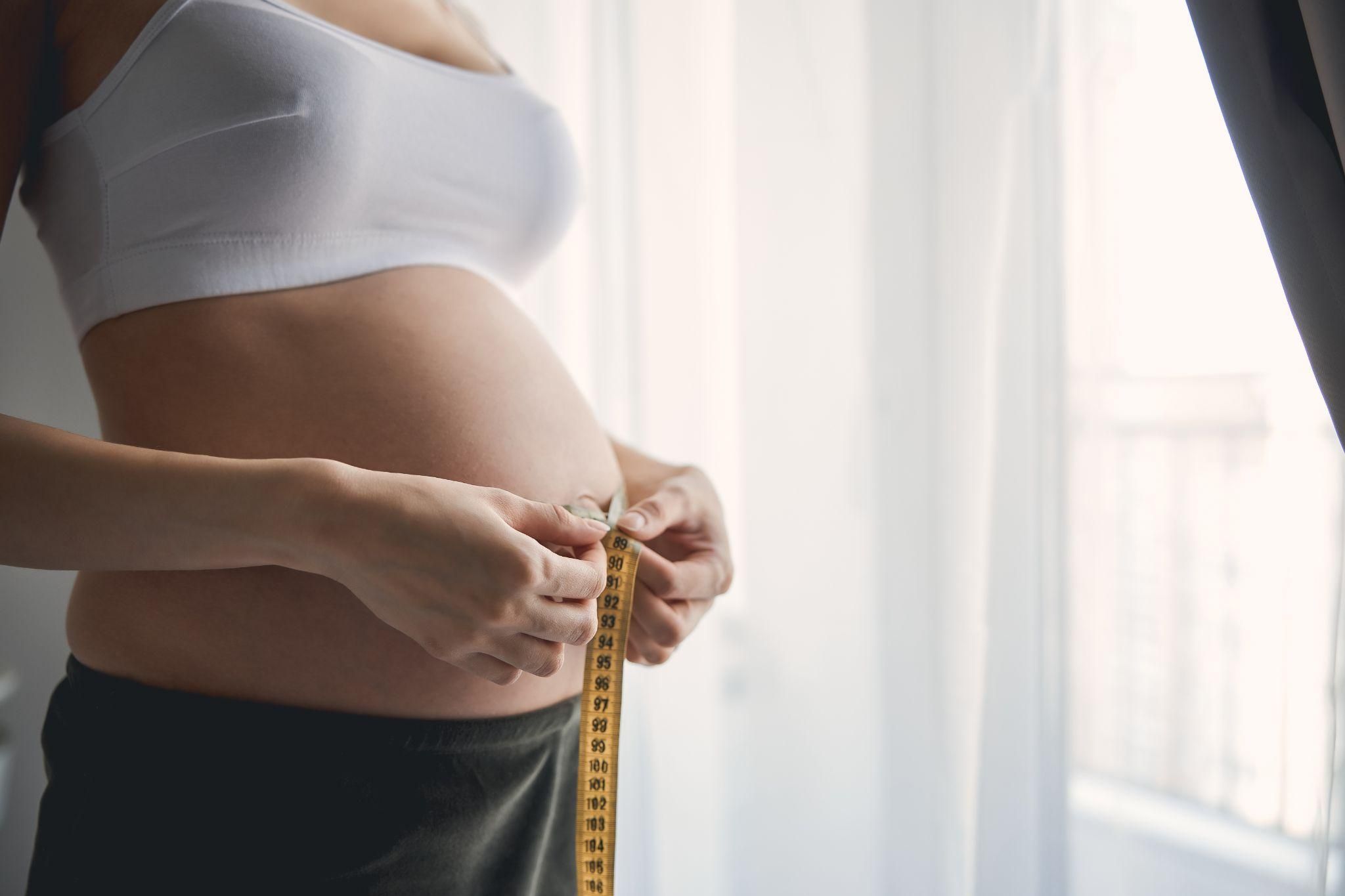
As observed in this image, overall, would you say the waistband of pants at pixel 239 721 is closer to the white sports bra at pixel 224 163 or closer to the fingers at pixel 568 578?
the fingers at pixel 568 578

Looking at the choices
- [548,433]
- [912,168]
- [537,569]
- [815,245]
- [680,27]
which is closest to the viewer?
[537,569]

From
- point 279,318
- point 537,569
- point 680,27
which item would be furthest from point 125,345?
point 680,27

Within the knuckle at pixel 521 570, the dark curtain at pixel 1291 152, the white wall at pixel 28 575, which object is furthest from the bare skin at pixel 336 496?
the dark curtain at pixel 1291 152

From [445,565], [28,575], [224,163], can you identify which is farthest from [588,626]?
[28,575]

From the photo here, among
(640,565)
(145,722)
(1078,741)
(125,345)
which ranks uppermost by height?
(125,345)

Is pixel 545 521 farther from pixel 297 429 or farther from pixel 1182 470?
pixel 1182 470

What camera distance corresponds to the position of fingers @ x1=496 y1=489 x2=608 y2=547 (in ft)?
2.34

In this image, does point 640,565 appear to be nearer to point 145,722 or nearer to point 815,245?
point 145,722

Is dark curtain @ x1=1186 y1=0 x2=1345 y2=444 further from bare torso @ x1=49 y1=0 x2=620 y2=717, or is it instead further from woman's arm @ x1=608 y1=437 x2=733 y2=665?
bare torso @ x1=49 y1=0 x2=620 y2=717

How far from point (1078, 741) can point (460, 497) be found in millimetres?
1130

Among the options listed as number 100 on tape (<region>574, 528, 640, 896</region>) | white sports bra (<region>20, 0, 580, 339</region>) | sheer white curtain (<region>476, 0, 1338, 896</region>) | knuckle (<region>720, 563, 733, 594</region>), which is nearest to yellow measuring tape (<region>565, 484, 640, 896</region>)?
number 100 on tape (<region>574, 528, 640, 896</region>)

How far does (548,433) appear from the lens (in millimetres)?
952

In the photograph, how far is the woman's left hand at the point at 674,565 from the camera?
95 centimetres

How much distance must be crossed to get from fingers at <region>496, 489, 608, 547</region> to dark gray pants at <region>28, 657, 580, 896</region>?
24 cm
